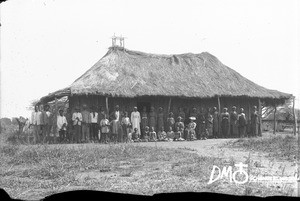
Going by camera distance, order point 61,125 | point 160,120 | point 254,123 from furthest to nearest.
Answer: point 254,123, point 160,120, point 61,125

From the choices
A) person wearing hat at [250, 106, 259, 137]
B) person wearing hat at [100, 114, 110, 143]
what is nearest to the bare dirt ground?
person wearing hat at [100, 114, 110, 143]

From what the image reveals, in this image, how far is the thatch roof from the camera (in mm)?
14422

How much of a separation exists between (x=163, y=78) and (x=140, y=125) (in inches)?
103

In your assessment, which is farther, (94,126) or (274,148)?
(94,126)

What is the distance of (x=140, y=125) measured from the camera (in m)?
14.3

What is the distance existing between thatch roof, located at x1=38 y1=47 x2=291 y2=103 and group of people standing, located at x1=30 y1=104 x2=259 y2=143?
26.8 inches

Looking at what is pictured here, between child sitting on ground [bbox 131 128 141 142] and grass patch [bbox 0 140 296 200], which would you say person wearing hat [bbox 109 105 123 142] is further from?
grass patch [bbox 0 140 296 200]

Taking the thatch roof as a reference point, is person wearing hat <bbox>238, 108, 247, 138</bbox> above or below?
below

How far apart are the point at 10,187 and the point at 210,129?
10.5 m

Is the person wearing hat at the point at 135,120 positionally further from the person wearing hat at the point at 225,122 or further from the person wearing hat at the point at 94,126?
the person wearing hat at the point at 225,122

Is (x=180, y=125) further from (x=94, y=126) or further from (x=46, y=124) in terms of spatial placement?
(x=46, y=124)

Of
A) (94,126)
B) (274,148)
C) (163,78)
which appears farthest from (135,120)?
(274,148)

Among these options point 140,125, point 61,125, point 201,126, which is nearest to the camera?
point 61,125

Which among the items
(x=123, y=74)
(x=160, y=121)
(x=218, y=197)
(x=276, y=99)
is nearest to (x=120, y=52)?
(x=123, y=74)
